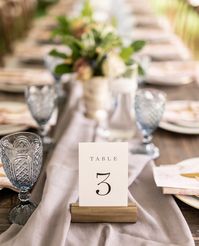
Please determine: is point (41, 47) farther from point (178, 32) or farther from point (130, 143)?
point (178, 32)

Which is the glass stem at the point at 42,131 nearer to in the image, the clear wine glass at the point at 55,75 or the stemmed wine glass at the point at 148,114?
the stemmed wine glass at the point at 148,114

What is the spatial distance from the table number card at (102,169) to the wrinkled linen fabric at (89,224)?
66mm

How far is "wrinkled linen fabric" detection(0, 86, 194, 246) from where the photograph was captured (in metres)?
0.93

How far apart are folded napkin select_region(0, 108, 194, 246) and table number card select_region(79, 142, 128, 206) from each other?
0.07 m

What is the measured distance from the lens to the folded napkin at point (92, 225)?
0.93m

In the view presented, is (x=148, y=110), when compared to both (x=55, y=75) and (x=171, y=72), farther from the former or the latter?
(x=171, y=72)

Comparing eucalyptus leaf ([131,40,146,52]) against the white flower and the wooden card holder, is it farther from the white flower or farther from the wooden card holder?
the wooden card holder

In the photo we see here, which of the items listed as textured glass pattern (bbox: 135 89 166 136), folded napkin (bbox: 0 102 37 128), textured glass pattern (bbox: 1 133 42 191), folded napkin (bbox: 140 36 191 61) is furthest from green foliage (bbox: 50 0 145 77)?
folded napkin (bbox: 140 36 191 61)

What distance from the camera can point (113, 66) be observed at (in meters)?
1.58

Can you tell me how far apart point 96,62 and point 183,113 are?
0.34 m

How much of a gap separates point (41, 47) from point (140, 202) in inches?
68.3

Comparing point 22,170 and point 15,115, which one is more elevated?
point 22,170

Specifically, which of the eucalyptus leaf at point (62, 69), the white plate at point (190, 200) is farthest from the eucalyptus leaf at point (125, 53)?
the white plate at point (190, 200)

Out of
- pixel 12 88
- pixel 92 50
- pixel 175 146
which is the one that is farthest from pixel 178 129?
pixel 12 88
